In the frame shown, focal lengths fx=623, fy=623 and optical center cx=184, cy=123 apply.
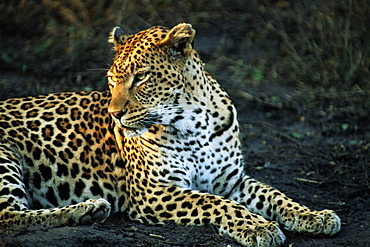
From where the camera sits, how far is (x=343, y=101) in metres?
11.2

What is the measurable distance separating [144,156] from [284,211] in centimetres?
165

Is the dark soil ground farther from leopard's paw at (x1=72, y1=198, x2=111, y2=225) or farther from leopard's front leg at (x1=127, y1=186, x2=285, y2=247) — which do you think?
leopard's paw at (x1=72, y1=198, x2=111, y2=225)

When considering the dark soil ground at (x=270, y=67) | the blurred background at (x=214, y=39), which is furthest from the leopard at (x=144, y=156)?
the blurred background at (x=214, y=39)

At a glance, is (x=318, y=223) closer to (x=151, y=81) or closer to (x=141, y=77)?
(x=151, y=81)

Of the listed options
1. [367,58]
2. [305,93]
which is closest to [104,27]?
[305,93]

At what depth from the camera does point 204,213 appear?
6.39m

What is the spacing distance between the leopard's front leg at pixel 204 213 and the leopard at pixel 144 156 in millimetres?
11

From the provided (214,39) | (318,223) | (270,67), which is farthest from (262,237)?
(214,39)

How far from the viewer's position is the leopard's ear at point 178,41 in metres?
6.41

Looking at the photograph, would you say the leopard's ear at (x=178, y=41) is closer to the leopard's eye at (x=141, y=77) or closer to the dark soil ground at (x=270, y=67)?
the leopard's eye at (x=141, y=77)

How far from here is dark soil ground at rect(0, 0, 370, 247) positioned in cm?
896

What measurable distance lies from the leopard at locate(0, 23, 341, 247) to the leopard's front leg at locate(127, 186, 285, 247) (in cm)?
1

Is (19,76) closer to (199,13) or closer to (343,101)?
(199,13)

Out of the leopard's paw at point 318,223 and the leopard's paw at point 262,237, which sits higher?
the leopard's paw at point 262,237
